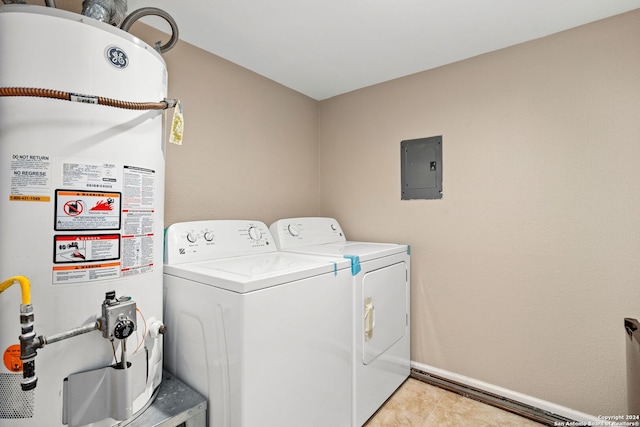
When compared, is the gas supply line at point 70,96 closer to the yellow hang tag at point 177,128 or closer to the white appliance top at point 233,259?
the yellow hang tag at point 177,128

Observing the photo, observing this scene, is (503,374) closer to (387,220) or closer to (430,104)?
(387,220)

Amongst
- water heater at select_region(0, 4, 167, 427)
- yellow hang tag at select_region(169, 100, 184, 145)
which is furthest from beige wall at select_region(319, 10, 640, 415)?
water heater at select_region(0, 4, 167, 427)

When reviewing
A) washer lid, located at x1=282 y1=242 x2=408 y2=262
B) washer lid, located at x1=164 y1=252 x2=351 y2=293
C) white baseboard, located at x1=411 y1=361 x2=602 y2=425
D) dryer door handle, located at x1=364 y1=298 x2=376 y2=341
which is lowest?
white baseboard, located at x1=411 y1=361 x2=602 y2=425

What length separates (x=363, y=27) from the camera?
5.41 feet

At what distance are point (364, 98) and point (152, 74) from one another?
1.69 meters

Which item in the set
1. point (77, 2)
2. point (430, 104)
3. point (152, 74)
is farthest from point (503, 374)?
point (77, 2)

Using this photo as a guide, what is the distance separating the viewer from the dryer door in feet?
5.46

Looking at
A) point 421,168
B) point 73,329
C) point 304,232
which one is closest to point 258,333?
point 73,329

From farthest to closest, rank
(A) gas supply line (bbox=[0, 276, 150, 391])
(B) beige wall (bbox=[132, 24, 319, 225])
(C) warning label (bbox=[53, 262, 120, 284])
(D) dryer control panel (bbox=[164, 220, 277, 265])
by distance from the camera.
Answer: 1. (B) beige wall (bbox=[132, 24, 319, 225])
2. (D) dryer control panel (bbox=[164, 220, 277, 265])
3. (C) warning label (bbox=[53, 262, 120, 284])
4. (A) gas supply line (bbox=[0, 276, 150, 391])

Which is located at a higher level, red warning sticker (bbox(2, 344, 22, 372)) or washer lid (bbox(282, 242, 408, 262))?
washer lid (bbox(282, 242, 408, 262))

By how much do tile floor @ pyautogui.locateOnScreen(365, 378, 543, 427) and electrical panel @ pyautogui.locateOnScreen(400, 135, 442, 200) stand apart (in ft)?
Result: 4.22

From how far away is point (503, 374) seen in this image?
1.85 m

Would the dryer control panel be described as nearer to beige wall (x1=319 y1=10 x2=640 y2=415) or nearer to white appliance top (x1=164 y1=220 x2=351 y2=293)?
white appliance top (x1=164 y1=220 x2=351 y2=293)

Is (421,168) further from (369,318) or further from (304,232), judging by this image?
(369,318)
